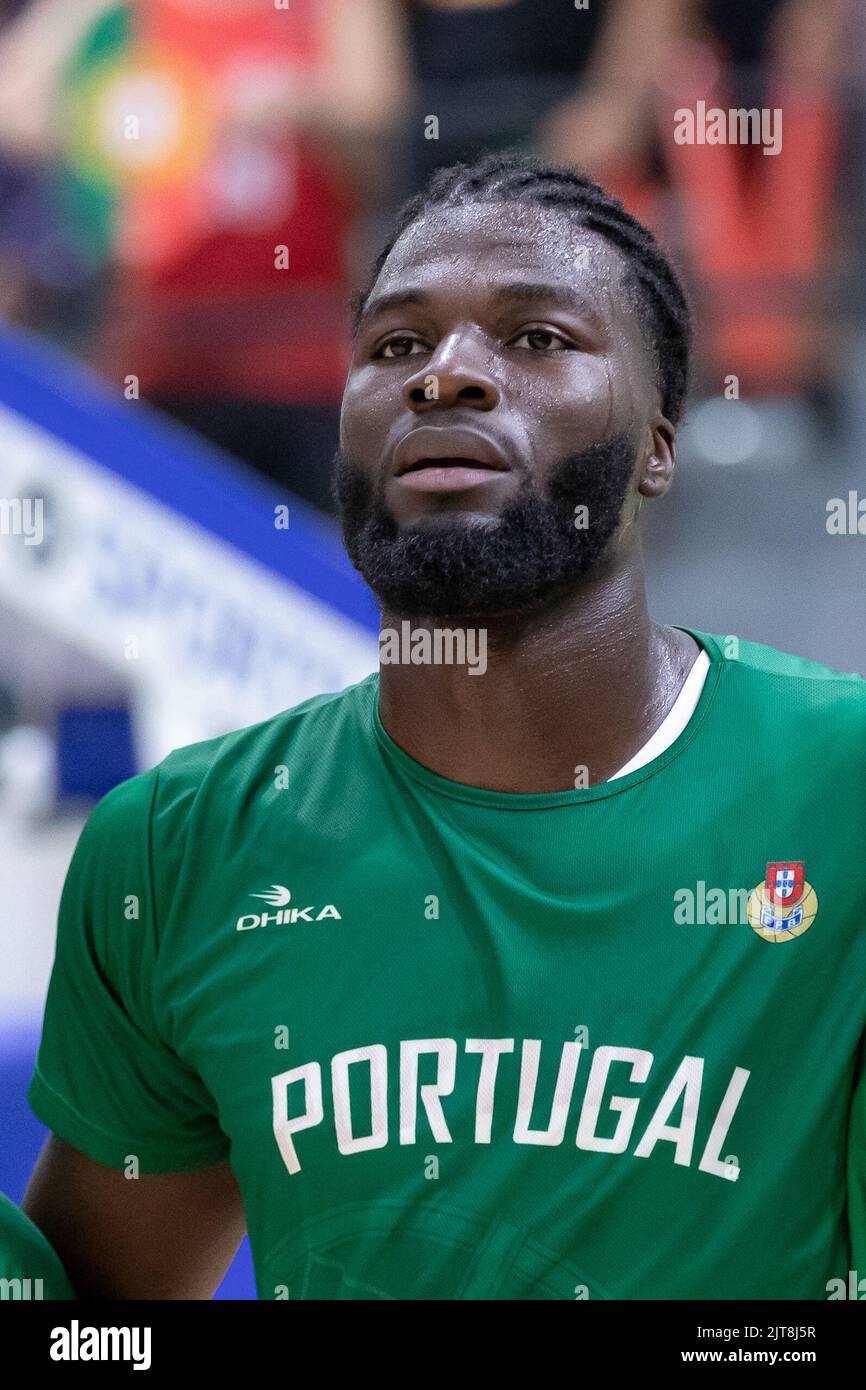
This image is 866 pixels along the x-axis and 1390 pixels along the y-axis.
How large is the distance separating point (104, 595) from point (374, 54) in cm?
124

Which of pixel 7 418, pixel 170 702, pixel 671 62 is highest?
pixel 671 62

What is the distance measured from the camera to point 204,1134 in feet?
4.77

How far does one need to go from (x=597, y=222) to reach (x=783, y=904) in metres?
0.63

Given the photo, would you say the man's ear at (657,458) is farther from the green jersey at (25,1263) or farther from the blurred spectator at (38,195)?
the blurred spectator at (38,195)

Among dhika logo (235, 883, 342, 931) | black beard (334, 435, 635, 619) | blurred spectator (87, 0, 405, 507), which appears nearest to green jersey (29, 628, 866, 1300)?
dhika logo (235, 883, 342, 931)

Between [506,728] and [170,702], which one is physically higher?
[170,702]

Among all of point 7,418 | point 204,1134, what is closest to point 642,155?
point 7,418

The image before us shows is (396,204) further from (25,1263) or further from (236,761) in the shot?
(25,1263)

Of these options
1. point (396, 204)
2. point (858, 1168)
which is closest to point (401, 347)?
point (858, 1168)

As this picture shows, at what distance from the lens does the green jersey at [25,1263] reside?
4.44 ft

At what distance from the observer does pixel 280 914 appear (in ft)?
4.53

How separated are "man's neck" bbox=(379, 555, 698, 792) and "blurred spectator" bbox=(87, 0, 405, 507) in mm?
1626
